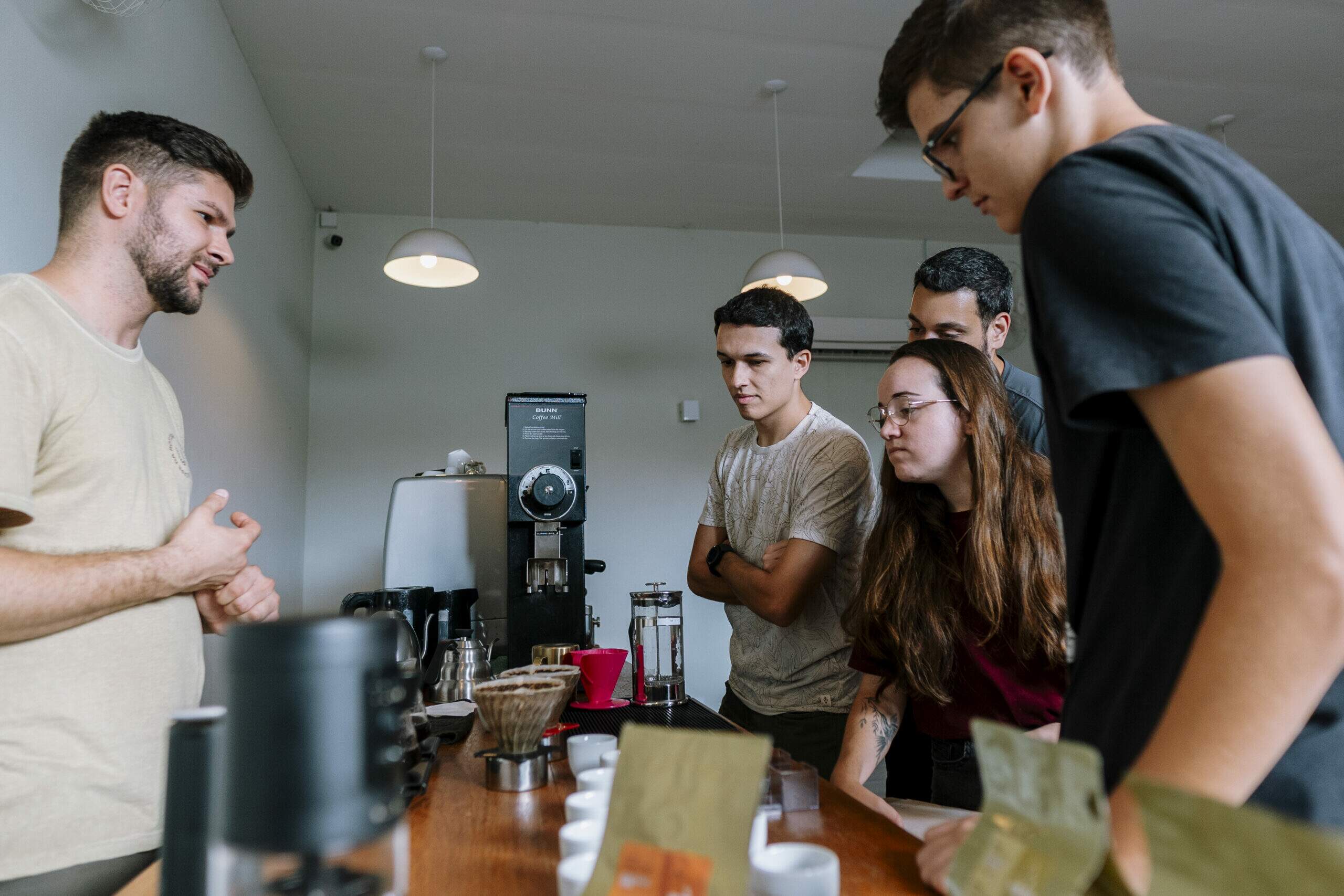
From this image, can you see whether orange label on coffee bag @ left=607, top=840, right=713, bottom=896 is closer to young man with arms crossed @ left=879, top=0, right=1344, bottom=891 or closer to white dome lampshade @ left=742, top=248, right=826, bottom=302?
young man with arms crossed @ left=879, top=0, right=1344, bottom=891

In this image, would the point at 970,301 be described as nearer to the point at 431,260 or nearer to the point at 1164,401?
the point at 1164,401

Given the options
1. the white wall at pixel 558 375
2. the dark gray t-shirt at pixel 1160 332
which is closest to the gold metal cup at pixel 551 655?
the dark gray t-shirt at pixel 1160 332

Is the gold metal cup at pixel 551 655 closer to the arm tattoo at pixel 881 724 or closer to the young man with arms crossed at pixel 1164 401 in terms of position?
the arm tattoo at pixel 881 724

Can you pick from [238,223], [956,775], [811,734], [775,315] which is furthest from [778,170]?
[956,775]

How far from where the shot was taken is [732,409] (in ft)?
16.5

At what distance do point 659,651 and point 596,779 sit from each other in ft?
2.65

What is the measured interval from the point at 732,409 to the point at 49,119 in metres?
3.73

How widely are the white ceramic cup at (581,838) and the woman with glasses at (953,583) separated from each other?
0.64 m

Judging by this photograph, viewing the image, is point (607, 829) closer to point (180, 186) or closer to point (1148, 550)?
point (1148, 550)

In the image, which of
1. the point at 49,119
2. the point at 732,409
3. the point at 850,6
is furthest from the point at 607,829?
the point at 732,409

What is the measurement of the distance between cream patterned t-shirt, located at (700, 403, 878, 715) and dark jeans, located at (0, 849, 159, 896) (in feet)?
4.10

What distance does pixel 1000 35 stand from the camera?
2.27ft

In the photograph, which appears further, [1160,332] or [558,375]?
[558,375]

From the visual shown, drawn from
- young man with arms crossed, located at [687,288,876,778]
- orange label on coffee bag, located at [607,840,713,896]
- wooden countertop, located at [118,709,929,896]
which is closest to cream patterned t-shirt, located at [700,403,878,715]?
young man with arms crossed, located at [687,288,876,778]
